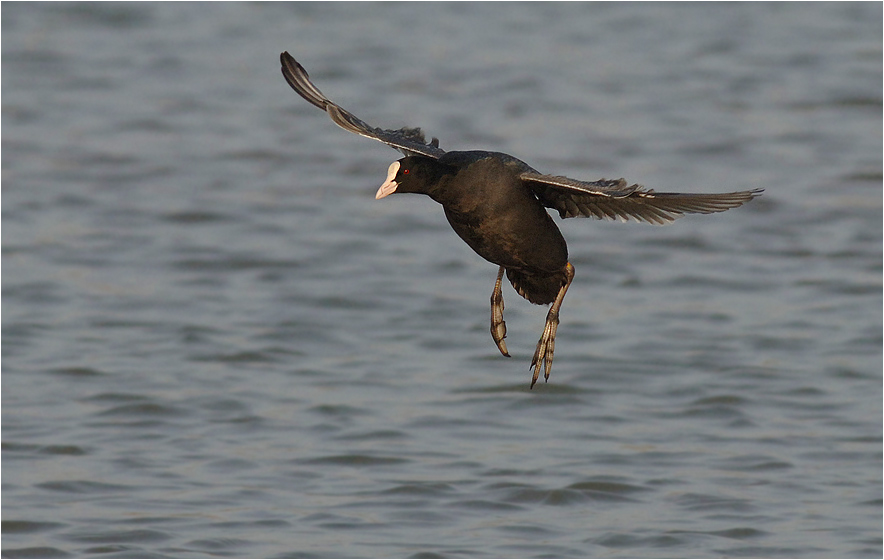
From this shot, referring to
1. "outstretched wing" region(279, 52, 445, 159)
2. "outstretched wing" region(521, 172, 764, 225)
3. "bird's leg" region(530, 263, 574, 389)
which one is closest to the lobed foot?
"bird's leg" region(530, 263, 574, 389)

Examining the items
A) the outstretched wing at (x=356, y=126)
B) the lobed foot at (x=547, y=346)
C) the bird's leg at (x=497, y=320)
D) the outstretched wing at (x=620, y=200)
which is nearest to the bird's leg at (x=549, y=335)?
the lobed foot at (x=547, y=346)

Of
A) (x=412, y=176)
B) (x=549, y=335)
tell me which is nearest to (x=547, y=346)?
(x=549, y=335)

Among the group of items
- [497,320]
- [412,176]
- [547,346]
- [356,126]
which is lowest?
[547,346]

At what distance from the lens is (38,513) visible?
474 inches

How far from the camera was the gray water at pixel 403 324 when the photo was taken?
Result: 12.2 meters

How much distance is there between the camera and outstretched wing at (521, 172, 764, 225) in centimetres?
670

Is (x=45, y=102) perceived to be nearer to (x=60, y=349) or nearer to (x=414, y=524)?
(x=60, y=349)

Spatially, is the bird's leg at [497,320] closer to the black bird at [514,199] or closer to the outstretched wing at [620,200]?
the black bird at [514,199]

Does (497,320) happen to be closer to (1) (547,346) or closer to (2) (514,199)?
(1) (547,346)

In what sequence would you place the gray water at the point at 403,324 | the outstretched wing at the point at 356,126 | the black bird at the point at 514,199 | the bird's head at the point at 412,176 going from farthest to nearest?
the gray water at the point at 403,324 < the outstretched wing at the point at 356,126 < the bird's head at the point at 412,176 < the black bird at the point at 514,199

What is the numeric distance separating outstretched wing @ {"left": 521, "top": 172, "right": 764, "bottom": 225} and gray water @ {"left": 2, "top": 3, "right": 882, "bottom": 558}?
15.0 feet

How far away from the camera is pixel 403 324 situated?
1647cm

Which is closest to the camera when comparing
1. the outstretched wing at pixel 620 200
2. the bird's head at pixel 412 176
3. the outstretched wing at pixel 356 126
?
the outstretched wing at pixel 620 200

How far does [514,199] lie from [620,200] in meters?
0.55
